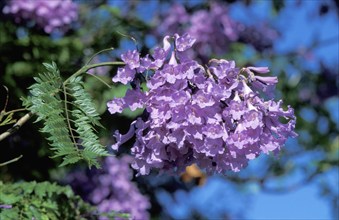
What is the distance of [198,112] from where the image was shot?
224 cm

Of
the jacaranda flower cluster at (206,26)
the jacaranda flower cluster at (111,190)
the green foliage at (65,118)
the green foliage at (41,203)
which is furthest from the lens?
the jacaranda flower cluster at (206,26)

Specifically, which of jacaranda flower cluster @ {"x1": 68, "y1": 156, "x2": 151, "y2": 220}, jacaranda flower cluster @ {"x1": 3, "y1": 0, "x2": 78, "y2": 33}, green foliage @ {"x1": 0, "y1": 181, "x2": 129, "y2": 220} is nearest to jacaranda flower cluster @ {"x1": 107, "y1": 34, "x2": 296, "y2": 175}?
green foliage @ {"x1": 0, "y1": 181, "x2": 129, "y2": 220}

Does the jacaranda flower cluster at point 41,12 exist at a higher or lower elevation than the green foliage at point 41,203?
higher

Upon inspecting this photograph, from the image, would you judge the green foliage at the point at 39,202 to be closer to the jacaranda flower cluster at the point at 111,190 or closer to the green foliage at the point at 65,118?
the green foliage at the point at 65,118

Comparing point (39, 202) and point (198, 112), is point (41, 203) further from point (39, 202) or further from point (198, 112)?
point (198, 112)

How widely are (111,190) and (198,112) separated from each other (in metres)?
2.53

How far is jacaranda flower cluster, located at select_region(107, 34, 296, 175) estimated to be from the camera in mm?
2238

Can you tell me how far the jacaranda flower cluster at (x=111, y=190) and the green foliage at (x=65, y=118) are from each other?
6.87 feet

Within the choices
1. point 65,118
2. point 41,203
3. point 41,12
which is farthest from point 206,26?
point 65,118

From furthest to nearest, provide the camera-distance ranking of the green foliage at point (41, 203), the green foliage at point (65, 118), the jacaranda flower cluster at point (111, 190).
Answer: the jacaranda flower cluster at point (111, 190)
the green foliage at point (41, 203)
the green foliage at point (65, 118)

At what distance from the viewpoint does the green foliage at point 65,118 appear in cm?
221

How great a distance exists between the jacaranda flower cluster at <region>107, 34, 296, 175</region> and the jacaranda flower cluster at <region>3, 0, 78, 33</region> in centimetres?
238

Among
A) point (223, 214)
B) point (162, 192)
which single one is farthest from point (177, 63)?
point (223, 214)

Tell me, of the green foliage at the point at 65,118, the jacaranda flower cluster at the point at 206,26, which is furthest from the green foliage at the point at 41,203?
the jacaranda flower cluster at the point at 206,26
